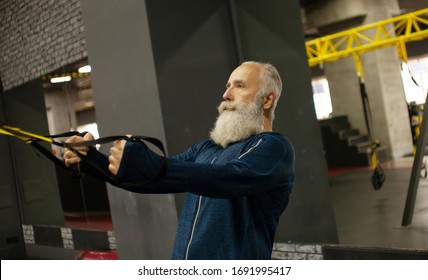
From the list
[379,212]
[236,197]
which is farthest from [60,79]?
[236,197]

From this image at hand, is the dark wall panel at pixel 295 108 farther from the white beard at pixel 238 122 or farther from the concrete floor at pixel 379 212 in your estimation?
the white beard at pixel 238 122

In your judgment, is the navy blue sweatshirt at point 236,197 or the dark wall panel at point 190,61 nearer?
the navy blue sweatshirt at point 236,197

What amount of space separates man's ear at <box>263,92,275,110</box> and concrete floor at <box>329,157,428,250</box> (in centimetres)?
179

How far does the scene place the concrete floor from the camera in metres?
4.24

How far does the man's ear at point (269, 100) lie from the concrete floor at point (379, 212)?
70.4 inches

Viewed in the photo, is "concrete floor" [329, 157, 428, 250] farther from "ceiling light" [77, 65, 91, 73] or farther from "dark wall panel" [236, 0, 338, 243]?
"ceiling light" [77, 65, 91, 73]

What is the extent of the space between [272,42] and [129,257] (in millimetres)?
1885

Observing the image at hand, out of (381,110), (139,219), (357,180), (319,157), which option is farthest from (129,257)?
(381,110)

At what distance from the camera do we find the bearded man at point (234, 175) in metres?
1.41

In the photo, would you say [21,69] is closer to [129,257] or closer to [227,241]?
[129,257]

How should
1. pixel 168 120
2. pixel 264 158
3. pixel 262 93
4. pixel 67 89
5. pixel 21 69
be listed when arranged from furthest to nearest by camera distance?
pixel 21 69, pixel 67 89, pixel 168 120, pixel 262 93, pixel 264 158

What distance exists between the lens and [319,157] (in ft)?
12.7

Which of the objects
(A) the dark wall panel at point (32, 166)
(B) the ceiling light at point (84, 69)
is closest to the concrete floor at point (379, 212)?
(B) the ceiling light at point (84, 69)

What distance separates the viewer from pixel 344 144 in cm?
1243
